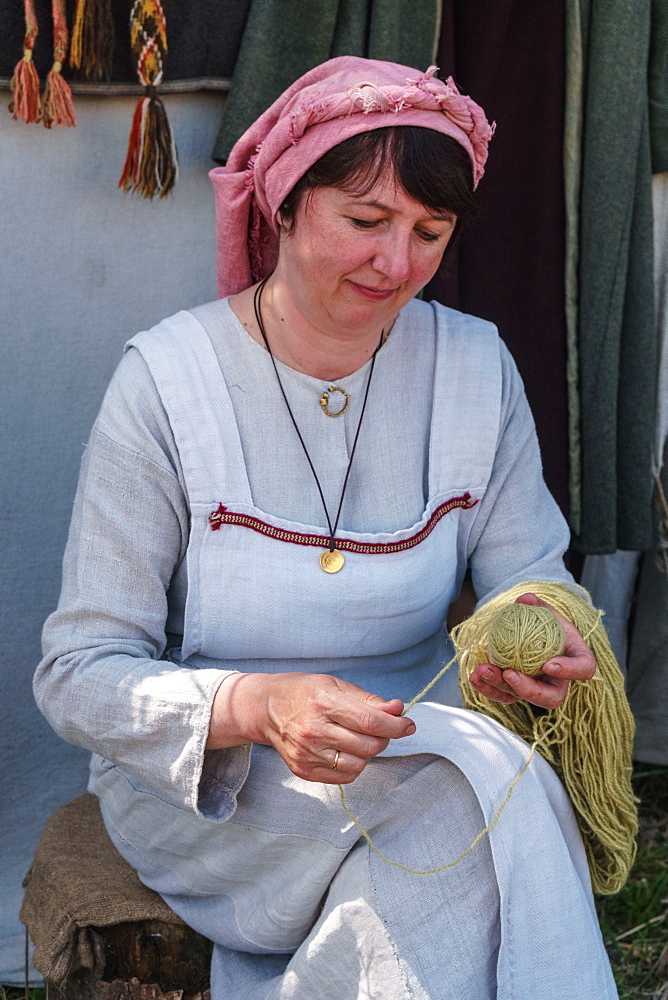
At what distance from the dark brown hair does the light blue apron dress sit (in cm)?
36

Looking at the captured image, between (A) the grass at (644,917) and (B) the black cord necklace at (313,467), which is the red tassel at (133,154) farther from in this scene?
(A) the grass at (644,917)

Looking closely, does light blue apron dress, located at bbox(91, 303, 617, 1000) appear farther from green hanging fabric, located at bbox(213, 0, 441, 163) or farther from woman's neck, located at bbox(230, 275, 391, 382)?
green hanging fabric, located at bbox(213, 0, 441, 163)

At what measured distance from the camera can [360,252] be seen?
1624mm

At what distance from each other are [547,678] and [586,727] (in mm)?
145

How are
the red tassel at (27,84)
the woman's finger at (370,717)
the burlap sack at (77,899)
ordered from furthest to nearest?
the red tassel at (27,84), the burlap sack at (77,899), the woman's finger at (370,717)

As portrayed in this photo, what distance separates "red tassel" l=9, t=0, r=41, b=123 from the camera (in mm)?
1941

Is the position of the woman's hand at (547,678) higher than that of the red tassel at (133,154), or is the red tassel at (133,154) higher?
the red tassel at (133,154)

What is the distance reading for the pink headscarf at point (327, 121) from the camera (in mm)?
1595

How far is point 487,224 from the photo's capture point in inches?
89.7

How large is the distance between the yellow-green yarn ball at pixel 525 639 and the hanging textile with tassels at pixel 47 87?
3.98ft

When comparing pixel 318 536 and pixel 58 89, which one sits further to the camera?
pixel 58 89

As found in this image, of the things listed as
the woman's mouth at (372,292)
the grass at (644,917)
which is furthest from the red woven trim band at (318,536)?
the grass at (644,917)

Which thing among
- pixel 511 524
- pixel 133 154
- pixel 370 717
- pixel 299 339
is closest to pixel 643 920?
pixel 511 524

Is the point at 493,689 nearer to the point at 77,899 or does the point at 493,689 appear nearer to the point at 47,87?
the point at 77,899
